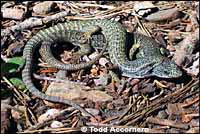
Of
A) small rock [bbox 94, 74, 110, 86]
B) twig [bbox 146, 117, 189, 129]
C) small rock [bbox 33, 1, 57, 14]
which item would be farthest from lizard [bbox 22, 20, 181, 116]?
twig [bbox 146, 117, 189, 129]

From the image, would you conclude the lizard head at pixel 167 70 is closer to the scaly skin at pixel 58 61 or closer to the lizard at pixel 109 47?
the lizard at pixel 109 47

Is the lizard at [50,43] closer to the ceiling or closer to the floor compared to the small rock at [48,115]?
closer to the ceiling

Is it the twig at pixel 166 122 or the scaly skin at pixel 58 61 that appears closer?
the twig at pixel 166 122

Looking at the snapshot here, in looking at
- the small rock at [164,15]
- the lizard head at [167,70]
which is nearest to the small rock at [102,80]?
the lizard head at [167,70]

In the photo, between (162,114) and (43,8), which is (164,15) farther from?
(162,114)

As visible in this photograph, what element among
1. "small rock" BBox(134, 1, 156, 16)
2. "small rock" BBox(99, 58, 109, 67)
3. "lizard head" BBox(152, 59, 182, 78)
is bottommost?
"lizard head" BBox(152, 59, 182, 78)

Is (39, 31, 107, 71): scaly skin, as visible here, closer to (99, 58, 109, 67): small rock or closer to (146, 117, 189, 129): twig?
(99, 58, 109, 67): small rock

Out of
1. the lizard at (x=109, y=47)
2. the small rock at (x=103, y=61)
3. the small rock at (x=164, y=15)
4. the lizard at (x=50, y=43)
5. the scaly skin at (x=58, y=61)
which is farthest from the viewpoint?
the small rock at (x=164, y=15)

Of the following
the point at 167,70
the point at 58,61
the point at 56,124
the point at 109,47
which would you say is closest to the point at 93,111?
the point at 56,124
